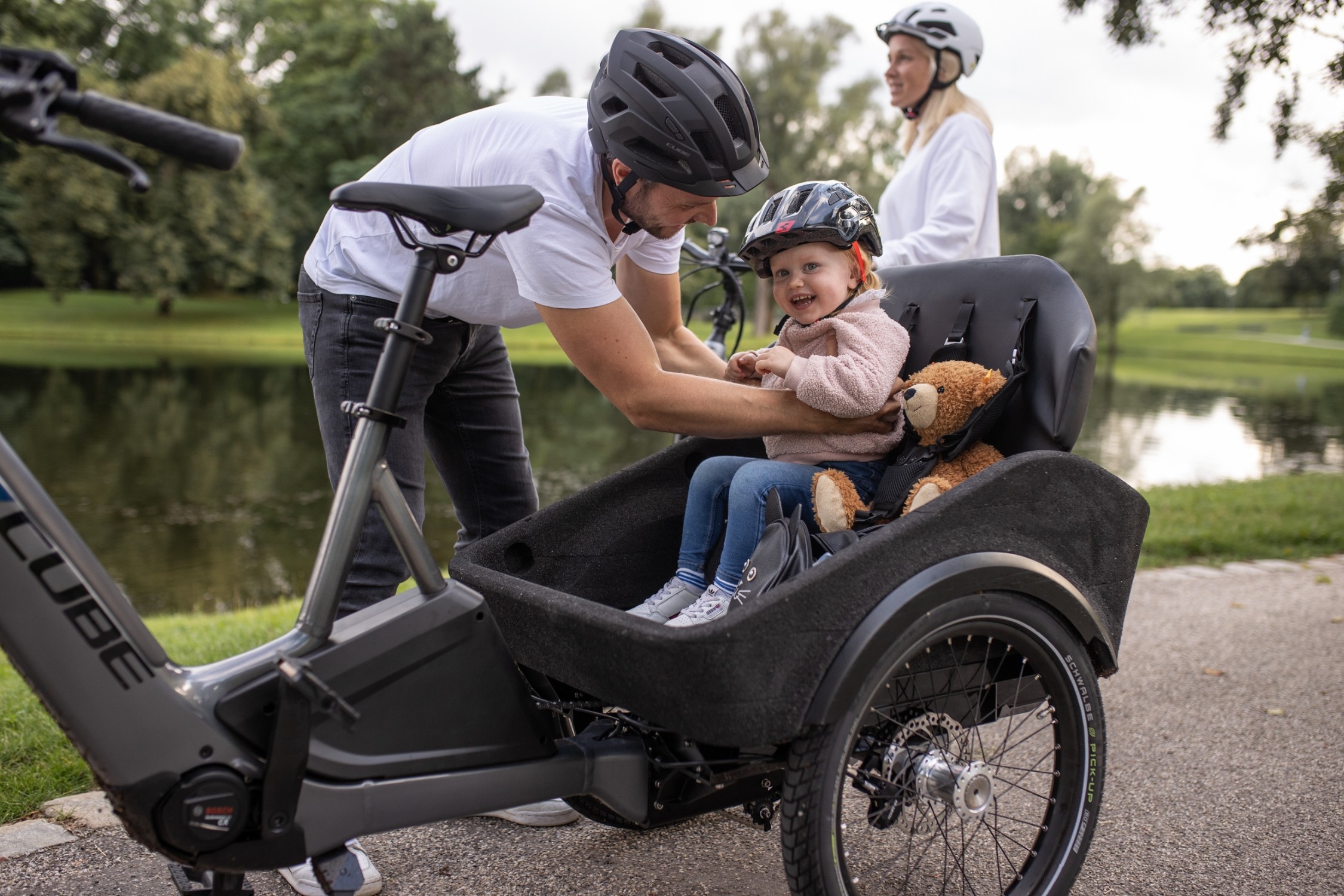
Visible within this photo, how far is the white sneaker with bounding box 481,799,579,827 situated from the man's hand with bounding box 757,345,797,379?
1210 mm

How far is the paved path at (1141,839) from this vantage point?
231 cm

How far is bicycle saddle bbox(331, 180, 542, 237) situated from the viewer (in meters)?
1.64

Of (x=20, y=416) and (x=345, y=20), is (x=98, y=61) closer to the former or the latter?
(x=345, y=20)

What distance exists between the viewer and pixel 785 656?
1.71 meters

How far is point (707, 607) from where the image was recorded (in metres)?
2.22

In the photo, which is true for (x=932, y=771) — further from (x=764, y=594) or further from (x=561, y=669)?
(x=561, y=669)

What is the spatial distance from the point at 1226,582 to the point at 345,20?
175ft

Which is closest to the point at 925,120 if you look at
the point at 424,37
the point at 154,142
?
the point at 154,142

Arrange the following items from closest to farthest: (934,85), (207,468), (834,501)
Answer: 1. (834,501)
2. (934,85)
3. (207,468)

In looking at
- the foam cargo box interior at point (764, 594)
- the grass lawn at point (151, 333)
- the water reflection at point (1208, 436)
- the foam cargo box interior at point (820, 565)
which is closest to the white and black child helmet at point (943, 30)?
the foam cargo box interior at point (820, 565)

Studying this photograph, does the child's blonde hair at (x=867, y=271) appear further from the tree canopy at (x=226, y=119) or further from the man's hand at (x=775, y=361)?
the tree canopy at (x=226, y=119)

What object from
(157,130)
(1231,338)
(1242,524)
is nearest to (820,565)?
(157,130)

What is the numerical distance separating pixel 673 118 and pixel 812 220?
53 cm

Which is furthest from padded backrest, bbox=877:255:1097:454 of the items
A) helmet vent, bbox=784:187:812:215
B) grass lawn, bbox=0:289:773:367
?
grass lawn, bbox=0:289:773:367
